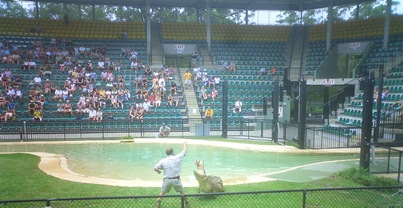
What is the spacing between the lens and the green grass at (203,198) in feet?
26.5

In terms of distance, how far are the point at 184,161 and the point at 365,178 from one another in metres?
6.94

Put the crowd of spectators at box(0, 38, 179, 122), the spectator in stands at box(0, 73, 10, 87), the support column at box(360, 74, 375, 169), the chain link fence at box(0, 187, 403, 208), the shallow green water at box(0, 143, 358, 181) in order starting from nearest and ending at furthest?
the chain link fence at box(0, 187, 403, 208), the support column at box(360, 74, 375, 169), the shallow green water at box(0, 143, 358, 181), the crowd of spectators at box(0, 38, 179, 122), the spectator in stands at box(0, 73, 10, 87)

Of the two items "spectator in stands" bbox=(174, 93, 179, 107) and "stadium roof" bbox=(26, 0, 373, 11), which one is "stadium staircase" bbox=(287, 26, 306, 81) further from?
"spectator in stands" bbox=(174, 93, 179, 107)

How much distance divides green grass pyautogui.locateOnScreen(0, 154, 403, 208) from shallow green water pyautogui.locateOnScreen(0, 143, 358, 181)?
47.0 inches

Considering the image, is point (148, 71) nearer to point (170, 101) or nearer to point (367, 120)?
point (170, 101)

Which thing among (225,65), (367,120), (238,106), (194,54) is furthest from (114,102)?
(367,120)

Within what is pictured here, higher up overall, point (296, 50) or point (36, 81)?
point (296, 50)

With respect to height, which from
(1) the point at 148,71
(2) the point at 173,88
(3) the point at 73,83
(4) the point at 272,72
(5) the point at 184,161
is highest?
(4) the point at 272,72

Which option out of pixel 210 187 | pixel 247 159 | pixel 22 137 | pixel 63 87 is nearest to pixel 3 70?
pixel 63 87

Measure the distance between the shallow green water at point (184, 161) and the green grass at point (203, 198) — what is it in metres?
1.19

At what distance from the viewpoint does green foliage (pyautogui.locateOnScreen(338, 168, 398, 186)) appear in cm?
938

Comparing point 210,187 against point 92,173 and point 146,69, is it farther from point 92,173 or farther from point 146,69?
point 146,69

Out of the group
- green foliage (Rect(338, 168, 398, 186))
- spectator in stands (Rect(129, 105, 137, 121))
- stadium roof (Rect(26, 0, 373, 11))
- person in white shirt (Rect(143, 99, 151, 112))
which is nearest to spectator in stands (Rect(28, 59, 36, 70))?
stadium roof (Rect(26, 0, 373, 11))

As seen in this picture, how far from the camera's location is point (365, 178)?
9.74 m
